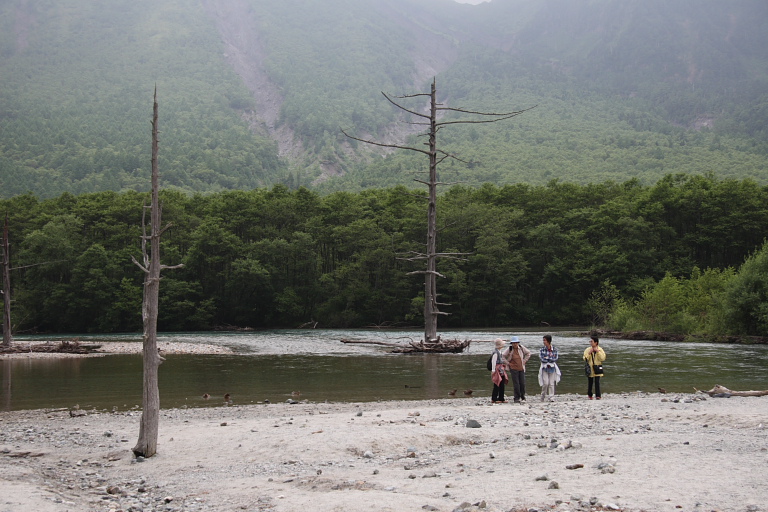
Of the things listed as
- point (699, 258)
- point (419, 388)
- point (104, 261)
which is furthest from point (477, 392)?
point (699, 258)

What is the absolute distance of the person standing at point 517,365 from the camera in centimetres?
1773

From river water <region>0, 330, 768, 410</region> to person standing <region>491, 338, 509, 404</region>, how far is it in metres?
2.61

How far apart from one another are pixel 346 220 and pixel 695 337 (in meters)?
53.1

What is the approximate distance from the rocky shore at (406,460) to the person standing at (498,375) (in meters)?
1.40

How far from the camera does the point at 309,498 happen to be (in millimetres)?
8344

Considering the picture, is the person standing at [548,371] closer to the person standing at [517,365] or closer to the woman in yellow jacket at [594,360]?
the person standing at [517,365]

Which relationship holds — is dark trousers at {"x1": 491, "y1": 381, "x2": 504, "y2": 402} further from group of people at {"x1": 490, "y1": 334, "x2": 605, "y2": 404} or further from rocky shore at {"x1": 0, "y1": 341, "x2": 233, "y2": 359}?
rocky shore at {"x1": 0, "y1": 341, "x2": 233, "y2": 359}

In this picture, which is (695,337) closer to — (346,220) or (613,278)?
(613,278)

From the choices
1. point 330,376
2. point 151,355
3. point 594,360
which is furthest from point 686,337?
point 151,355

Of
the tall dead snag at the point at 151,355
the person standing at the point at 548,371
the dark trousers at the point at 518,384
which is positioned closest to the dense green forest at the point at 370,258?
the person standing at the point at 548,371

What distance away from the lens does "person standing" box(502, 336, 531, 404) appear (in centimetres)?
1773

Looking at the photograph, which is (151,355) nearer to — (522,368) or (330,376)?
(522,368)

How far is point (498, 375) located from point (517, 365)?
0.84m

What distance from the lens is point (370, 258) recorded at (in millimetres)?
80750
